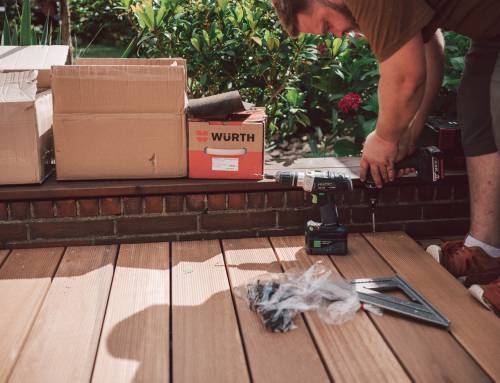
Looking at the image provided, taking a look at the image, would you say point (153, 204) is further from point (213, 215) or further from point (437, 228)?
point (437, 228)

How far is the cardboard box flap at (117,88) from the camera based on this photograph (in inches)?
93.0

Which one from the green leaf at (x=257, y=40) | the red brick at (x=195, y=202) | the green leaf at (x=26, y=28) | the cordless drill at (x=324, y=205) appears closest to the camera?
the cordless drill at (x=324, y=205)

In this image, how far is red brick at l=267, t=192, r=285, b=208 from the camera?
2646mm

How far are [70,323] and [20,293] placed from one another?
313 millimetres

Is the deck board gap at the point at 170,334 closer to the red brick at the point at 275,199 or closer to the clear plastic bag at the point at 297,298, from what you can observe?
the clear plastic bag at the point at 297,298

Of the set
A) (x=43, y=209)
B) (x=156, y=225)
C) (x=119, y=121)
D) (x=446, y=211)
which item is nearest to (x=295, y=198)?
(x=156, y=225)

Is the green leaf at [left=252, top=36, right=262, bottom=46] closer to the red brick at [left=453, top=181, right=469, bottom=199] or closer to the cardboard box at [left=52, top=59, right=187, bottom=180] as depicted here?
the cardboard box at [left=52, top=59, right=187, bottom=180]

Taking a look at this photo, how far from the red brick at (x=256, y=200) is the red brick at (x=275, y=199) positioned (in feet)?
0.08

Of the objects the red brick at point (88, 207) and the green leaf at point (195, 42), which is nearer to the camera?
the red brick at point (88, 207)

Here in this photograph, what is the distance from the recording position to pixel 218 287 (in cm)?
218

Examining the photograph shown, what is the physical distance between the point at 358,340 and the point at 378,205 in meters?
1.00

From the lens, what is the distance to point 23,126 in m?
2.36

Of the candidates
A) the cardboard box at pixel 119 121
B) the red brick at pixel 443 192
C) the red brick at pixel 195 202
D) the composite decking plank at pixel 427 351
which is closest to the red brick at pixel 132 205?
the cardboard box at pixel 119 121

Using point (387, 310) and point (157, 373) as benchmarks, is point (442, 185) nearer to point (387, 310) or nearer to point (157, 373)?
point (387, 310)
